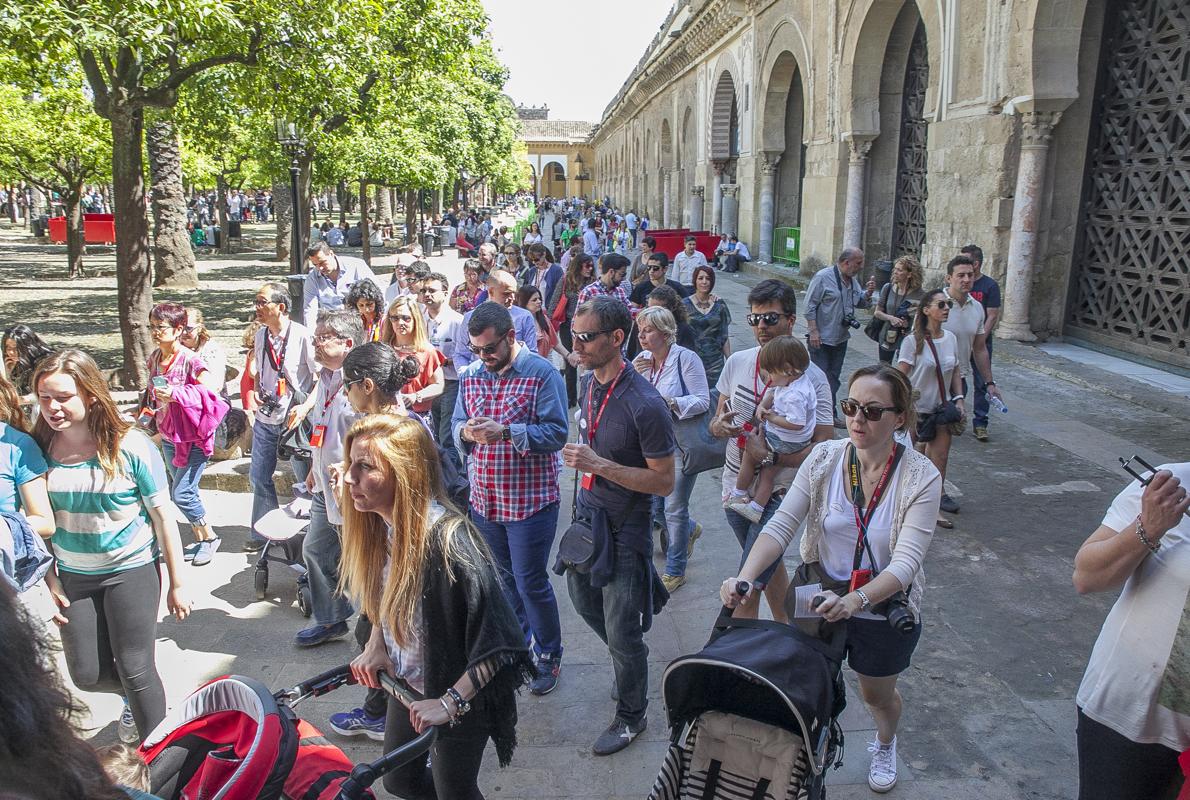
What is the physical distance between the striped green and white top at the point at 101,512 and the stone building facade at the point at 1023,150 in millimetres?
10781

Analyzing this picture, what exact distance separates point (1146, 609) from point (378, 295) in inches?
252

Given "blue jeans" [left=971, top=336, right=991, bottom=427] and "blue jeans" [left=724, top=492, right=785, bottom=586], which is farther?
"blue jeans" [left=971, top=336, right=991, bottom=427]

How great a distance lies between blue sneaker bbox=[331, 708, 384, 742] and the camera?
3926 mm

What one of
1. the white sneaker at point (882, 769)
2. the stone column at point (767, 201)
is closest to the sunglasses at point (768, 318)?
the white sneaker at point (882, 769)

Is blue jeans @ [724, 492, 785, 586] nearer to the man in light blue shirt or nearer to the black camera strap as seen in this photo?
the black camera strap

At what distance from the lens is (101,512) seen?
3.50 meters

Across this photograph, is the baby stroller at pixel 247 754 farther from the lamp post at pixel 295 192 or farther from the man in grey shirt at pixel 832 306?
the lamp post at pixel 295 192

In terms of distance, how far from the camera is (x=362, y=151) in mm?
21531

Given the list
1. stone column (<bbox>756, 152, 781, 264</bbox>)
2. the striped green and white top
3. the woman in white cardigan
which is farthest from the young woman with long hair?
stone column (<bbox>756, 152, 781, 264</bbox>)

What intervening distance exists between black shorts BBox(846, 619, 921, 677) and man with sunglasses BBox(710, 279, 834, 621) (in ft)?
2.94

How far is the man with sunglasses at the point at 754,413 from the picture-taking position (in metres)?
4.30

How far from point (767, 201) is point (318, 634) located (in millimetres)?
19738

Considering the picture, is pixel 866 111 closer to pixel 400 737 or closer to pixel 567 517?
pixel 567 517

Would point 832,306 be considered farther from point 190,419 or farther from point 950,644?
point 190,419
